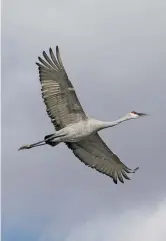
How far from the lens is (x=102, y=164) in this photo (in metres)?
104

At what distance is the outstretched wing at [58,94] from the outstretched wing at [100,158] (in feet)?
9.96

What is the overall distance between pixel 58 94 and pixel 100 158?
6510 mm

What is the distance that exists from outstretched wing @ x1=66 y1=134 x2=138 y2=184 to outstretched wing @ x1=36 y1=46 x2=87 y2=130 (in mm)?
3036

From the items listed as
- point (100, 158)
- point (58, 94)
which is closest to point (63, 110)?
point (58, 94)

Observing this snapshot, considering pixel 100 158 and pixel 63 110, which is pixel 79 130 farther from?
pixel 100 158

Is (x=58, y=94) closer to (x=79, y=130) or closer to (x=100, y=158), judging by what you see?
(x=79, y=130)

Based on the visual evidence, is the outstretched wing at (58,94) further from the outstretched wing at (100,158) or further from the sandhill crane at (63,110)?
the outstretched wing at (100,158)

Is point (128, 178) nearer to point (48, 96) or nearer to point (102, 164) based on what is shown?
point (102, 164)

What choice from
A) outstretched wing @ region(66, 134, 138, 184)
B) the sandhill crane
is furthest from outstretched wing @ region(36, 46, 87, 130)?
outstretched wing @ region(66, 134, 138, 184)

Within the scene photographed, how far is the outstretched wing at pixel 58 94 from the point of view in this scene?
326 ft

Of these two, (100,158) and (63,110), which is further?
(100,158)

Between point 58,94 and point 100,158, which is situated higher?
point 58,94

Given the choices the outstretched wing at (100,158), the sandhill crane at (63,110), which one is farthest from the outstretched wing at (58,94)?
the outstretched wing at (100,158)

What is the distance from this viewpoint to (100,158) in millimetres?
103625
